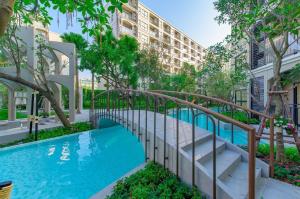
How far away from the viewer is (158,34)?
1753 inches

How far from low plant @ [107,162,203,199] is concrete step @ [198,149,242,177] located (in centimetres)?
54

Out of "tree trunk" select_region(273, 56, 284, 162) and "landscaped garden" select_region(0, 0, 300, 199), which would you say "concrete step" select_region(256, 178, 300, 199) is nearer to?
"landscaped garden" select_region(0, 0, 300, 199)

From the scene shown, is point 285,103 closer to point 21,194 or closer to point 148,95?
point 148,95

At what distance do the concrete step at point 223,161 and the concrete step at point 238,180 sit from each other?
8 cm

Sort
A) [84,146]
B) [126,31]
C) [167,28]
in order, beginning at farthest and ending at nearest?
[167,28], [126,31], [84,146]

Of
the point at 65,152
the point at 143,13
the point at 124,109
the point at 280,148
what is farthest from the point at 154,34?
the point at 280,148

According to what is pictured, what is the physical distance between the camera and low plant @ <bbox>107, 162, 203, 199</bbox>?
316cm

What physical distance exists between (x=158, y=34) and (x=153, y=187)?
4352 centimetres

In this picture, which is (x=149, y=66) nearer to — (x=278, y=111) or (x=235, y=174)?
(x=278, y=111)

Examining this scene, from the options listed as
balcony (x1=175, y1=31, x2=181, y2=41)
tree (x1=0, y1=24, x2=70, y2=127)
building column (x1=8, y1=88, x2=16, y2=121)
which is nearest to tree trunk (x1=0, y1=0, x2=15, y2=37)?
tree (x1=0, y1=24, x2=70, y2=127)

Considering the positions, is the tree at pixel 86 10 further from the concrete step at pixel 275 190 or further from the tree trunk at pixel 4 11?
the concrete step at pixel 275 190

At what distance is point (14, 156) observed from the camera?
289 inches

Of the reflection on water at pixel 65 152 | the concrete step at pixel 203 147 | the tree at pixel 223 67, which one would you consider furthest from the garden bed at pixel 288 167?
the reflection on water at pixel 65 152

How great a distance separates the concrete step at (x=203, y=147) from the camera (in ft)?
13.6
